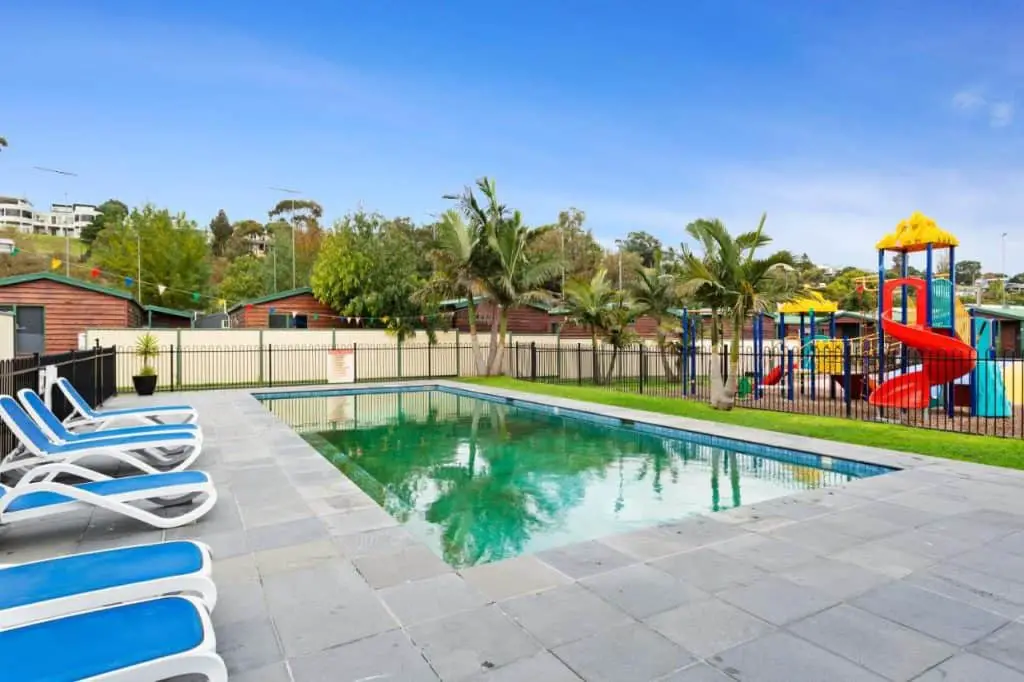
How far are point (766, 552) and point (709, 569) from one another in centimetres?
61

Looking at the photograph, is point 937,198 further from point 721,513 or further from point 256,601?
point 256,601

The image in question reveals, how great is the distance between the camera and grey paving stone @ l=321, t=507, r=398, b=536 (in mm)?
4746

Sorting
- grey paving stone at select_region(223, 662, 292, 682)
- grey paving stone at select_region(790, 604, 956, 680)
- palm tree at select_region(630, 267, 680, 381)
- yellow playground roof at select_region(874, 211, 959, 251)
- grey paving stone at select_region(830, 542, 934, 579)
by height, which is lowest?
Result: grey paving stone at select_region(830, 542, 934, 579)

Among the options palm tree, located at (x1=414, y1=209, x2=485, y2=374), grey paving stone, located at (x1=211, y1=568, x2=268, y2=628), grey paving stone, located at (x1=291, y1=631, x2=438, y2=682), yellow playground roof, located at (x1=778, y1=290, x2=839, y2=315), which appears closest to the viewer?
grey paving stone, located at (x1=291, y1=631, x2=438, y2=682)

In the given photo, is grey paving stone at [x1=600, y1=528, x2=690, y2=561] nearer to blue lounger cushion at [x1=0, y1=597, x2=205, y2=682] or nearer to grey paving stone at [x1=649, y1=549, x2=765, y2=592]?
grey paving stone at [x1=649, y1=549, x2=765, y2=592]

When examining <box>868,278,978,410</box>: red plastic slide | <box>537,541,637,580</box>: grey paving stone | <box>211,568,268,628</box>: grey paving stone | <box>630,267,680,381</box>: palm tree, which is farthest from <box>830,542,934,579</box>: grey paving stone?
<box>630,267,680,381</box>: palm tree

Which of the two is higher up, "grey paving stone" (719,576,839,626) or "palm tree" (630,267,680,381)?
"palm tree" (630,267,680,381)

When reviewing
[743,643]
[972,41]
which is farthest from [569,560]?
[972,41]

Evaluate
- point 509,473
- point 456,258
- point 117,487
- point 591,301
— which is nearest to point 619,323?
point 591,301

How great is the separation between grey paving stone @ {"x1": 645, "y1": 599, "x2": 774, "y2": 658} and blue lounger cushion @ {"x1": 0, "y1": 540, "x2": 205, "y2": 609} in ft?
7.98

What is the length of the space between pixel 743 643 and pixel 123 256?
3883cm

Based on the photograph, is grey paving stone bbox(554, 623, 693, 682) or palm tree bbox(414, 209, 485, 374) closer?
grey paving stone bbox(554, 623, 693, 682)

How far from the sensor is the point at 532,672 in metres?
2.63

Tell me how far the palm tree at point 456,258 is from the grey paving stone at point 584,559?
624 inches
